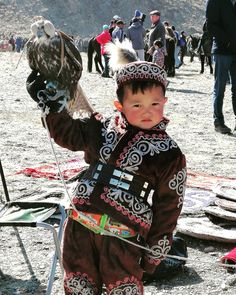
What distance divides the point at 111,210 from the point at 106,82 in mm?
13755

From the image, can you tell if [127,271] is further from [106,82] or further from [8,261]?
[106,82]

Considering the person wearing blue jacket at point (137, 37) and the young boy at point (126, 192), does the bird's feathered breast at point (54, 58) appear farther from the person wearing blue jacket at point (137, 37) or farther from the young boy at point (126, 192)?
the person wearing blue jacket at point (137, 37)

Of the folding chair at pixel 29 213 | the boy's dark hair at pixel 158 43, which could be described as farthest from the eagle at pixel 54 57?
the boy's dark hair at pixel 158 43

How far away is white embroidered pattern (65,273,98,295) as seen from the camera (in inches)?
97.8

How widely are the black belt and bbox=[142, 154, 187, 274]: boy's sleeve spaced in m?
0.06

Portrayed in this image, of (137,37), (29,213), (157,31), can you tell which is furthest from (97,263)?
(137,37)

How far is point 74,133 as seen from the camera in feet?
8.25

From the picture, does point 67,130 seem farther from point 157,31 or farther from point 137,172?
point 157,31

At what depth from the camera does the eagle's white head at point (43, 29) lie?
98.0 inches

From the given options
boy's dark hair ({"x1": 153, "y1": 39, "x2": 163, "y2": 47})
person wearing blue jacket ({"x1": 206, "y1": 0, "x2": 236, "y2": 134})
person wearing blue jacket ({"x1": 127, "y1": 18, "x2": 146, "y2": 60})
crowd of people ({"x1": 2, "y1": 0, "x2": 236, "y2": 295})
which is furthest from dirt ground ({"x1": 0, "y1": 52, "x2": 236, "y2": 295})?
person wearing blue jacket ({"x1": 127, "y1": 18, "x2": 146, "y2": 60})

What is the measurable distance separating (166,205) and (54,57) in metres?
0.75

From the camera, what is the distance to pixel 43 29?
8.21ft

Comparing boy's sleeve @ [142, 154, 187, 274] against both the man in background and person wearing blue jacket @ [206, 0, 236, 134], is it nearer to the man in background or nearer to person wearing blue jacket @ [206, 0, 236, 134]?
person wearing blue jacket @ [206, 0, 236, 134]

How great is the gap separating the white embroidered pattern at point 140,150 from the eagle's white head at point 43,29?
22.1 inches
